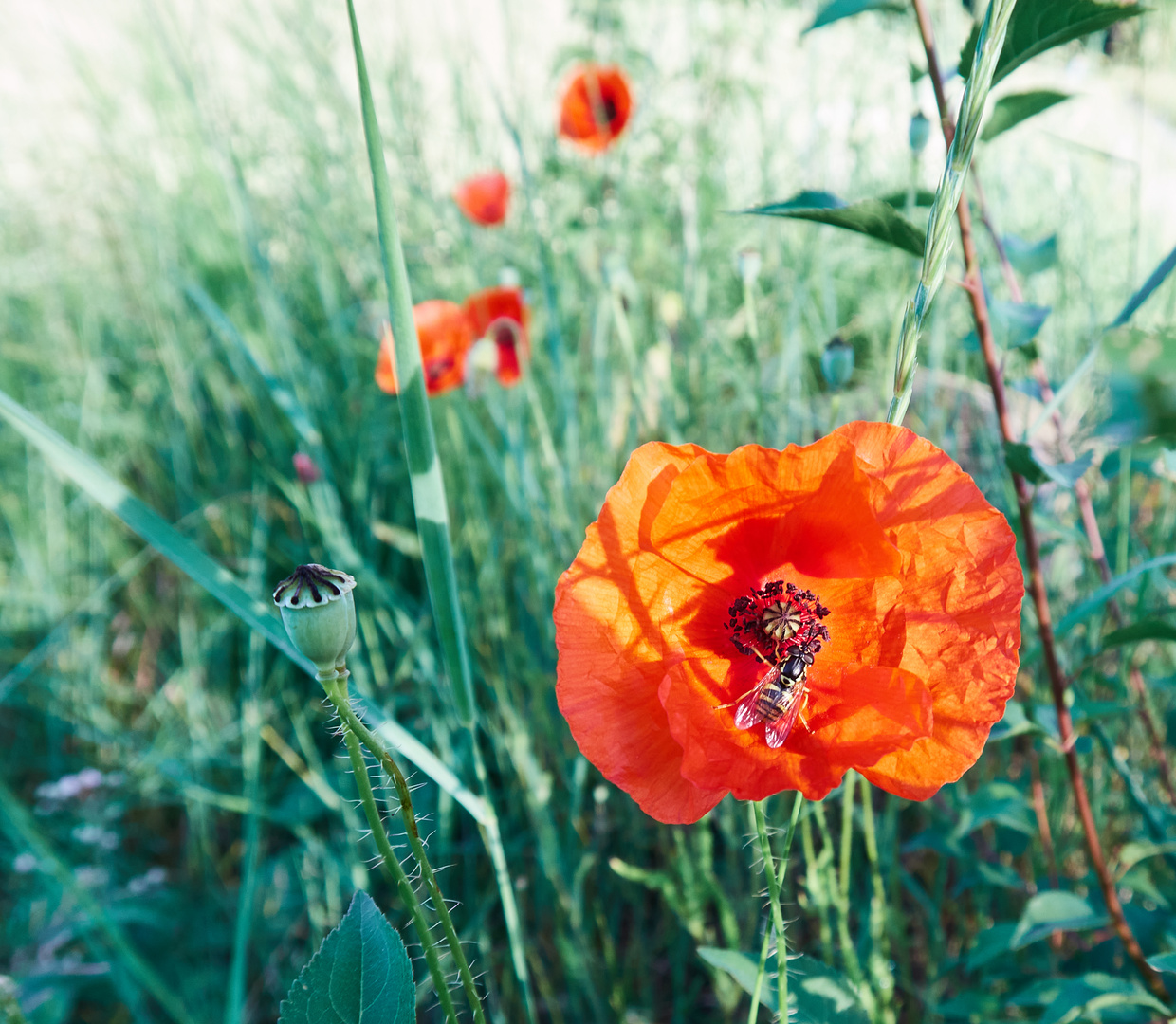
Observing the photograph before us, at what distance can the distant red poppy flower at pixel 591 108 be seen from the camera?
1345mm

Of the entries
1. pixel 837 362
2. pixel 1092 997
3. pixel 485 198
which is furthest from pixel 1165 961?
pixel 485 198

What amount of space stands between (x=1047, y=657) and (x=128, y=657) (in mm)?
1290

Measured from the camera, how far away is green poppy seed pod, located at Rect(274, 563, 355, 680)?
11.1 inches

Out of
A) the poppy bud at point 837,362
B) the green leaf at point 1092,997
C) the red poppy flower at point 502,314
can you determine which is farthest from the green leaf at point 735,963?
the red poppy flower at point 502,314

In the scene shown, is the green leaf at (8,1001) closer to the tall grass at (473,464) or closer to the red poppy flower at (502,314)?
the tall grass at (473,464)

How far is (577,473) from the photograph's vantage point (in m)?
0.96

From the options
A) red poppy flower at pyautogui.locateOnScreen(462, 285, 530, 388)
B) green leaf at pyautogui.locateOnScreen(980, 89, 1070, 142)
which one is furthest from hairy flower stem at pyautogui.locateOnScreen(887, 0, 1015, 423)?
red poppy flower at pyautogui.locateOnScreen(462, 285, 530, 388)

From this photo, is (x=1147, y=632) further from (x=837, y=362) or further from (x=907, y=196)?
(x=907, y=196)

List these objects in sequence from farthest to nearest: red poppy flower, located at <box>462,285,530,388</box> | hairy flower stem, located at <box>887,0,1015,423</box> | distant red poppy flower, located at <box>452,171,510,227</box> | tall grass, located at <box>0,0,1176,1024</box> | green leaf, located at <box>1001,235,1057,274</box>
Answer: distant red poppy flower, located at <box>452,171,510,227</box>, red poppy flower, located at <box>462,285,530,388</box>, tall grass, located at <box>0,0,1176,1024</box>, green leaf, located at <box>1001,235,1057,274</box>, hairy flower stem, located at <box>887,0,1015,423</box>

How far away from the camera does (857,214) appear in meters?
0.41

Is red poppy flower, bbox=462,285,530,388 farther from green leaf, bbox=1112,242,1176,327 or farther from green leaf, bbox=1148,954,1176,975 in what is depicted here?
green leaf, bbox=1148,954,1176,975

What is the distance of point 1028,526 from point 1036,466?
66 mm

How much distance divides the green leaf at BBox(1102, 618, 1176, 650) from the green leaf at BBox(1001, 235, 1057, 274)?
0.93 feet

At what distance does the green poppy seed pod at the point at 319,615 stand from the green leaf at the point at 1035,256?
22.0 inches
